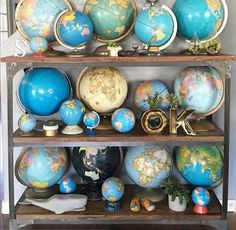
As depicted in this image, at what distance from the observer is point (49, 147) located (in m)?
2.37

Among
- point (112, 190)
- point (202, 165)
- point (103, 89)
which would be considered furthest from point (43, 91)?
point (202, 165)

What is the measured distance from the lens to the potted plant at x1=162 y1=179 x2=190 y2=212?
227 cm

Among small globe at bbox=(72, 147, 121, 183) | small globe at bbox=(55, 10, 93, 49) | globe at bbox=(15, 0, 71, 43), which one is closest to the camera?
small globe at bbox=(55, 10, 93, 49)

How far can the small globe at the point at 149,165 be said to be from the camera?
230 cm

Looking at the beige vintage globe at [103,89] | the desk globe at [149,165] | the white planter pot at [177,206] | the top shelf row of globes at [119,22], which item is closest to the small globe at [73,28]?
the top shelf row of globes at [119,22]

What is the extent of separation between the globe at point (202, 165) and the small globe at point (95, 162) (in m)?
0.43

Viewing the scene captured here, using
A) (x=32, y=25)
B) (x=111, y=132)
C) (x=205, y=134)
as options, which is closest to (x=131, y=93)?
(x=111, y=132)

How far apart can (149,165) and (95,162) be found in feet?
1.07

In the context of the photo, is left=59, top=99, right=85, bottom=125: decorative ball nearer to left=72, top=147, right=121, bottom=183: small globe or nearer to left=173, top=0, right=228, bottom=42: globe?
left=72, top=147, right=121, bottom=183: small globe

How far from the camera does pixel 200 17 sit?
2174 mm

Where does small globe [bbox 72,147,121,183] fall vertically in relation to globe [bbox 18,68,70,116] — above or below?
below

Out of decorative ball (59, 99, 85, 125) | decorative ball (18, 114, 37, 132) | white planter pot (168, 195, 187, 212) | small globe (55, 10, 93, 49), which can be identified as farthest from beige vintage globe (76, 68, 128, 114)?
white planter pot (168, 195, 187, 212)

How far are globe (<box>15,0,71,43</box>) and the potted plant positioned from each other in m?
1.12

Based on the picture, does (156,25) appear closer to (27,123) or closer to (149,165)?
(149,165)
